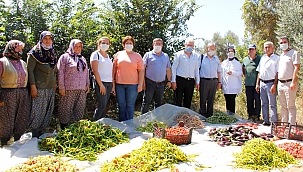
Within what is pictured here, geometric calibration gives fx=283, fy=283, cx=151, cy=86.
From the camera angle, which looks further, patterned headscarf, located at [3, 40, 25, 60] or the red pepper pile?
patterned headscarf, located at [3, 40, 25, 60]

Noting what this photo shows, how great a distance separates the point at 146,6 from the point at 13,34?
3.30 meters

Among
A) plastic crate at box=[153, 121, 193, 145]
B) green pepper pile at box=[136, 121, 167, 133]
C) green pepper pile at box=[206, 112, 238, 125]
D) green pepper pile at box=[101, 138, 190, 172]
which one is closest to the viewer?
green pepper pile at box=[101, 138, 190, 172]

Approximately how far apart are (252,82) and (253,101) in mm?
495

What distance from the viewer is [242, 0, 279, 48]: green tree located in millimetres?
16734

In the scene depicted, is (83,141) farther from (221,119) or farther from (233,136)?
(221,119)

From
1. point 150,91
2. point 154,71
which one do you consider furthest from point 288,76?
point 150,91

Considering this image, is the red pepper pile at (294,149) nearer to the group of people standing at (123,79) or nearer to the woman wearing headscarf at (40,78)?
the group of people standing at (123,79)

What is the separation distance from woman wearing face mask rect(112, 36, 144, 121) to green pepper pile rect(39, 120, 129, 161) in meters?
1.21

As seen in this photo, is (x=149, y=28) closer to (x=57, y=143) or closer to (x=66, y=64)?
(x=66, y=64)

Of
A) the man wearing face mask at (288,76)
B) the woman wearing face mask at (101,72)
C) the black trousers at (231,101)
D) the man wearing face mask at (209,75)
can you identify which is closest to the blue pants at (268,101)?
the man wearing face mask at (288,76)

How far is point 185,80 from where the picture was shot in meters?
6.41

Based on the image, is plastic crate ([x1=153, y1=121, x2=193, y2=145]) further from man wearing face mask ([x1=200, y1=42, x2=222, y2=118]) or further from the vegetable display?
man wearing face mask ([x1=200, y1=42, x2=222, y2=118])

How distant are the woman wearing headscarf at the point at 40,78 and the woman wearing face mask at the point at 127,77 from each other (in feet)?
4.32

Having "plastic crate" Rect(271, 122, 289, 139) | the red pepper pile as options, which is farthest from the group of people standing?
the red pepper pile
